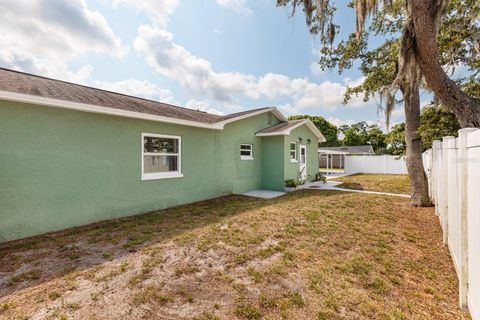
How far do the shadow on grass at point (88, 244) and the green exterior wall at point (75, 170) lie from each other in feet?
1.36

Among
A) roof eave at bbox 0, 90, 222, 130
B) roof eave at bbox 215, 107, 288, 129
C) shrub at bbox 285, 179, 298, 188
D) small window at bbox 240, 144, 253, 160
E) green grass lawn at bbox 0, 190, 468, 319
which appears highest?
roof eave at bbox 215, 107, 288, 129

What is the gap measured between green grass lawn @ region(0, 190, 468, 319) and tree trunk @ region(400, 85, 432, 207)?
163 cm

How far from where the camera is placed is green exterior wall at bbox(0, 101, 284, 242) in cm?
475

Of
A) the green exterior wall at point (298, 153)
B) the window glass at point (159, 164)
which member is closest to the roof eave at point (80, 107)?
the window glass at point (159, 164)

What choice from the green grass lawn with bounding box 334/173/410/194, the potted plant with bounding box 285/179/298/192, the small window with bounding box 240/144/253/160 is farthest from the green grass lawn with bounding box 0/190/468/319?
the green grass lawn with bounding box 334/173/410/194

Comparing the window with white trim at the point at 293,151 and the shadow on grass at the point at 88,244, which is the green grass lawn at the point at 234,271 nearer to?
the shadow on grass at the point at 88,244

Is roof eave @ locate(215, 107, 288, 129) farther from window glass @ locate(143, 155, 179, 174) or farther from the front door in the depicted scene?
window glass @ locate(143, 155, 179, 174)

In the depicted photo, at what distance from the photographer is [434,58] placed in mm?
4059

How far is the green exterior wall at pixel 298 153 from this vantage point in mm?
11227

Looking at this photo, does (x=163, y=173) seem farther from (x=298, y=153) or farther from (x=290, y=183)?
(x=298, y=153)

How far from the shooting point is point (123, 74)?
902 centimetres

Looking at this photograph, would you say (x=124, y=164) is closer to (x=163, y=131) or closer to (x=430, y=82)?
(x=163, y=131)

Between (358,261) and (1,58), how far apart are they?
12.8 meters

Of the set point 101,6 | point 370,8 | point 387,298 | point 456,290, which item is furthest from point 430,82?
point 101,6
